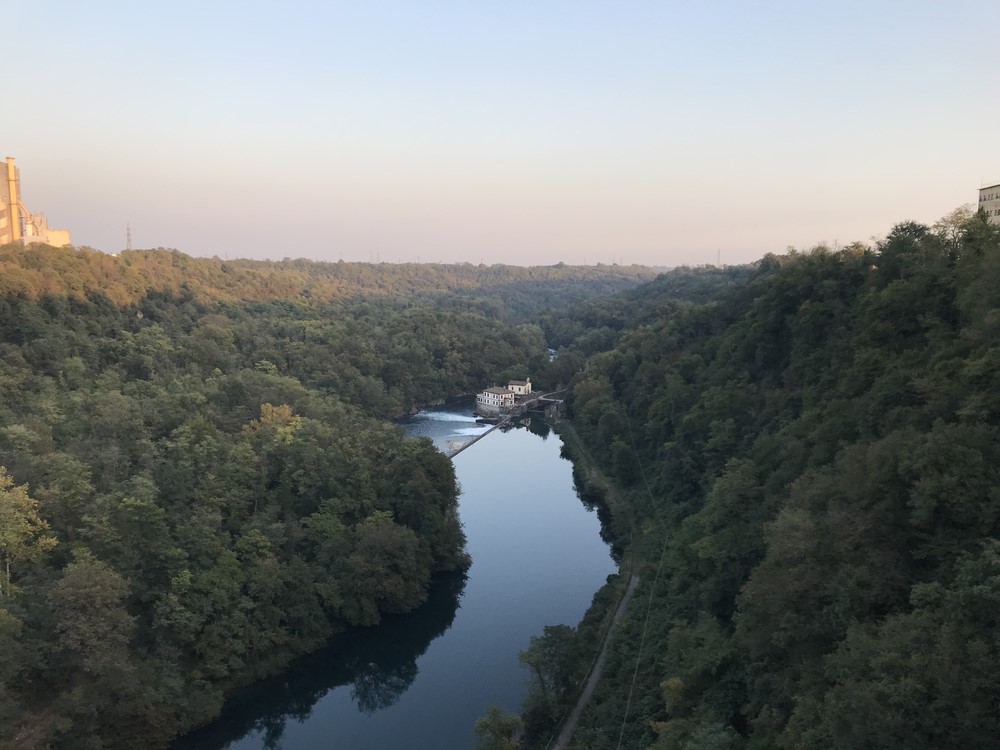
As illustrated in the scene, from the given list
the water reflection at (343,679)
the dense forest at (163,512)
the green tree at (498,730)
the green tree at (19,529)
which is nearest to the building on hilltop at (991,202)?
the green tree at (498,730)

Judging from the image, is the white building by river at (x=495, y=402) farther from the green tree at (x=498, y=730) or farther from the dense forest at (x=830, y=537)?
the green tree at (x=498, y=730)

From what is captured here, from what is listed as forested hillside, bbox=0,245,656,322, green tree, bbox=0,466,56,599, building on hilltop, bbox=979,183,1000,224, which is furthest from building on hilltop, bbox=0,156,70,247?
building on hilltop, bbox=979,183,1000,224

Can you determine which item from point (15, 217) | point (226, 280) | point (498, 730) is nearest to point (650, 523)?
point (498, 730)

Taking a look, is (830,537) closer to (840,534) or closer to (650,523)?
(840,534)

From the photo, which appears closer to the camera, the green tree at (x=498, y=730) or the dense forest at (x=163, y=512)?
the green tree at (x=498, y=730)

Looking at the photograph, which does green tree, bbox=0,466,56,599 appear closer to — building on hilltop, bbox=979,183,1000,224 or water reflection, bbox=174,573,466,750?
water reflection, bbox=174,573,466,750
